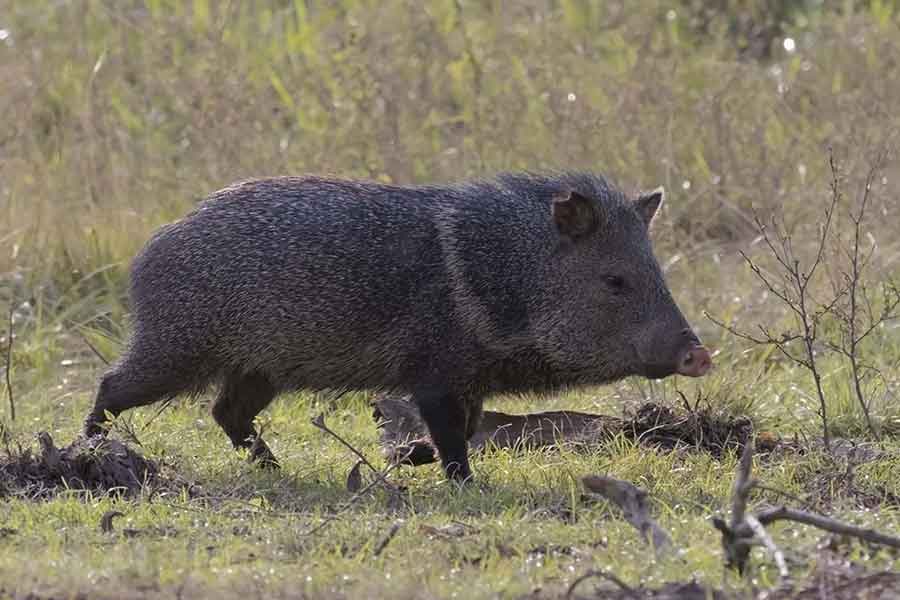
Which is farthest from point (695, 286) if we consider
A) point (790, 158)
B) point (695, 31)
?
point (695, 31)

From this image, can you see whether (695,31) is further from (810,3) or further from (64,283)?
(64,283)

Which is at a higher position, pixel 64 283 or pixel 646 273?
pixel 646 273

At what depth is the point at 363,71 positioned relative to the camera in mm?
8344

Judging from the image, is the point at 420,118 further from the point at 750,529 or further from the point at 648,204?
the point at 750,529

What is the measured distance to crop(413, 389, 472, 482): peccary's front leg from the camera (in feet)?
16.4

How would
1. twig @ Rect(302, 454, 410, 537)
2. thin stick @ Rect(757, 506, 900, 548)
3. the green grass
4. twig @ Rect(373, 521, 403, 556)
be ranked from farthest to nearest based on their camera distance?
twig @ Rect(302, 454, 410, 537)
twig @ Rect(373, 521, 403, 556)
the green grass
thin stick @ Rect(757, 506, 900, 548)

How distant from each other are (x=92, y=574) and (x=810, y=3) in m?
7.94

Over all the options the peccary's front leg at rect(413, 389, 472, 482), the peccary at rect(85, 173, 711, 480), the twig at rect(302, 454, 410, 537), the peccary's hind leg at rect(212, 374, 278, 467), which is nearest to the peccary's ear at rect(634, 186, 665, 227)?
the peccary at rect(85, 173, 711, 480)

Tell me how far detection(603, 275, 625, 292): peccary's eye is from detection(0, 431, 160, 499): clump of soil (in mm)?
1504

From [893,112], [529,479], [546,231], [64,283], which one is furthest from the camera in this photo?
[893,112]

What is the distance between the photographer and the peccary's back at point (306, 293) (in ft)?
16.9

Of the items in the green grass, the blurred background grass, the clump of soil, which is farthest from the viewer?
the blurred background grass

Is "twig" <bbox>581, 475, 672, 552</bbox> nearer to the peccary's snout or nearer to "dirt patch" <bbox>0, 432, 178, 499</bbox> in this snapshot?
the peccary's snout

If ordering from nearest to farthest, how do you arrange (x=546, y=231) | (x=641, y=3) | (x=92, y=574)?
1. (x=92, y=574)
2. (x=546, y=231)
3. (x=641, y=3)
